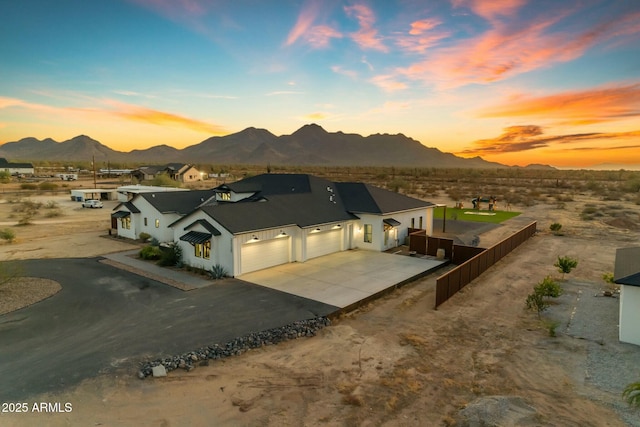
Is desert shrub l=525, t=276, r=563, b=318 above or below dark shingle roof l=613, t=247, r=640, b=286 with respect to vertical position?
below

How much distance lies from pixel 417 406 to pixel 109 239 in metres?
29.3

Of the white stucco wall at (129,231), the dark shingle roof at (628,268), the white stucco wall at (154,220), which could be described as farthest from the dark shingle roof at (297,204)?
the dark shingle roof at (628,268)

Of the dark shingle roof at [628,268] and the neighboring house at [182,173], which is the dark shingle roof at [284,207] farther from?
the neighboring house at [182,173]

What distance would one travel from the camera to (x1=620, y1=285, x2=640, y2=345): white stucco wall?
12466mm

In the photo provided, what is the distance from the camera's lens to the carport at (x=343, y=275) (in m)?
17.6

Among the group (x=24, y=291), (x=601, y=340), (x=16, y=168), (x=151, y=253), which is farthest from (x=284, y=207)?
(x=16, y=168)

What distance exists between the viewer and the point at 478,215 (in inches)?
1695

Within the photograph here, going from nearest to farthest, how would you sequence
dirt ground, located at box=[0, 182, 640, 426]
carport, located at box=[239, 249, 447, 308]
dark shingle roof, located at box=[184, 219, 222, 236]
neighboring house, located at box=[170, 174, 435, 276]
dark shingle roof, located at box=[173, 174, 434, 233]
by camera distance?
1. dirt ground, located at box=[0, 182, 640, 426]
2. carport, located at box=[239, 249, 447, 308]
3. dark shingle roof, located at box=[184, 219, 222, 236]
4. neighboring house, located at box=[170, 174, 435, 276]
5. dark shingle roof, located at box=[173, 174, 434, 233]

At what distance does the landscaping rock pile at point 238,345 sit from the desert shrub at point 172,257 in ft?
38.4

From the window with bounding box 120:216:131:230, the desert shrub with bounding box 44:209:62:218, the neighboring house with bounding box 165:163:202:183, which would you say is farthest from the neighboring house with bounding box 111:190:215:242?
the neighboring house with bounding box 165:163:202:183

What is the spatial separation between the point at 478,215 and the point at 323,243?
83.4 feet

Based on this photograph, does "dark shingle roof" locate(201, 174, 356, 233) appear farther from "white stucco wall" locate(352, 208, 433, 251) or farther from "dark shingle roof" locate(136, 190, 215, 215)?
"dark shingle roof" locate(136, 190, 215, 215)

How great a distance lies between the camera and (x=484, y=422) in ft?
27.9

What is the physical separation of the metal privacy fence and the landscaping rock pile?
568cm
